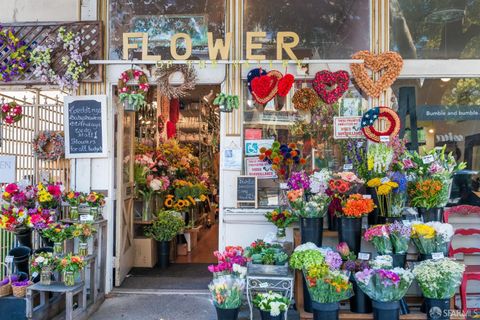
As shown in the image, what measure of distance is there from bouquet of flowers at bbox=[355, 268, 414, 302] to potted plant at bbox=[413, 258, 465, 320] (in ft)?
0.74

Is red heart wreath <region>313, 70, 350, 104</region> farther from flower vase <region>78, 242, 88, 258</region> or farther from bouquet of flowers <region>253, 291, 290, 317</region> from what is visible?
flower vase <region>78, 242, 88, 258</region>

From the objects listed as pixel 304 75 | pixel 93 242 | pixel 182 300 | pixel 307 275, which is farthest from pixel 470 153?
pixel 93 242

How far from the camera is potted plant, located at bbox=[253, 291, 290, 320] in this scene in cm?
374

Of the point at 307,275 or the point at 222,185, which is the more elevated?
the point at 222,185

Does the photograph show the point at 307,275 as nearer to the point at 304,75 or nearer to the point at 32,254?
the point at 304,75

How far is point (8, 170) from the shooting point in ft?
18.2

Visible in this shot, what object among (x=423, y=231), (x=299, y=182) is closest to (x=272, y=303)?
(x=299, y=182)

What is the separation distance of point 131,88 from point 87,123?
27.6 inches

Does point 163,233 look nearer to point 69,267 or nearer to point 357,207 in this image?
point 69,267

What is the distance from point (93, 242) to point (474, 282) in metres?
4.43

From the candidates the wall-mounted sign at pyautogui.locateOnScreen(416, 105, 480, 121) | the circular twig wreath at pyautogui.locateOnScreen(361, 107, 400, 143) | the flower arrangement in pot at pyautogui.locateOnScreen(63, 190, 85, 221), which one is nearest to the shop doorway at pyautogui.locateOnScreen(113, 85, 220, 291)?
the flower arrangement in pot at pyautogui.locateOnScreen(63, 190, 85, 221)

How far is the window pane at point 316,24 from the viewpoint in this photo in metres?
5.26

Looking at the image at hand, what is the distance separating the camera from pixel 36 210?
4.73m

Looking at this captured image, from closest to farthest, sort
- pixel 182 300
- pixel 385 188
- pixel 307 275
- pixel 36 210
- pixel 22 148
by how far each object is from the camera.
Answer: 1. pixel 307 275
2. pixel 385 188
3. pixel 36 210
4. pixel 182 300
5. pixel 22 148
